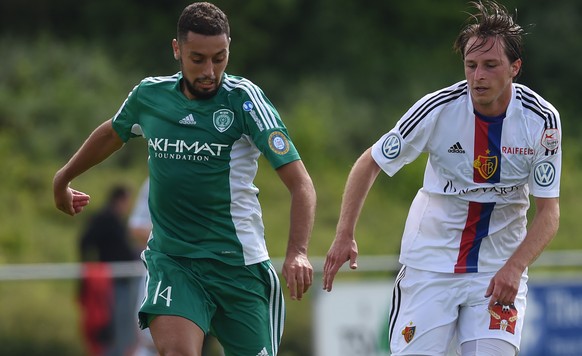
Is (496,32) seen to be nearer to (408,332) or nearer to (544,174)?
(544,174)

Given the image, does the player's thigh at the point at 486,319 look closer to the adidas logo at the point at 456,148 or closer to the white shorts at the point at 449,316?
the white shorts at the point at 449,316

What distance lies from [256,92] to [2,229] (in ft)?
40.1

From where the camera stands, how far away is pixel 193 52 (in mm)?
6258

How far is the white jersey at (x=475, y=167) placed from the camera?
6.30m

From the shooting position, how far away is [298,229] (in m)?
6.12

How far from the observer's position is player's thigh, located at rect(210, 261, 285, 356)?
6434mm

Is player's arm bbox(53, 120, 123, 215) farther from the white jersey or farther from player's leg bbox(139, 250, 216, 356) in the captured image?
the white jersey

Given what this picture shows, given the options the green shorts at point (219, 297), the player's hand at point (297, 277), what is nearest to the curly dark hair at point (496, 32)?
the player's hand at point (297, 277)

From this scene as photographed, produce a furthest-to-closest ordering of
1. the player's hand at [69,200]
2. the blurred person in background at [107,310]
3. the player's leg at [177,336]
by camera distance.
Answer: the blurred person in background at [107,310]
the player's hand at [69,200]
the player's leg at [177,336]

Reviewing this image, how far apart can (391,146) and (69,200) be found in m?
1.87

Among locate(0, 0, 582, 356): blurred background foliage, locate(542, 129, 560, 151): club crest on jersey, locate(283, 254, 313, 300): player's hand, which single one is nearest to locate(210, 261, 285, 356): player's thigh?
locate(283, 254, 313, 300): player's hand

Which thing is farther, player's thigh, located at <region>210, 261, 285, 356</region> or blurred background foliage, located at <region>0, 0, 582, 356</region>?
blurred background foliage, located at <region>0, 0, 582, 356</region>

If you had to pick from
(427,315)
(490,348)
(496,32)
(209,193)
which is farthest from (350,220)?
(496,32)

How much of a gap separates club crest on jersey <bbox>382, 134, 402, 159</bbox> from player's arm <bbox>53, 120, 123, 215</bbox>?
146cm
